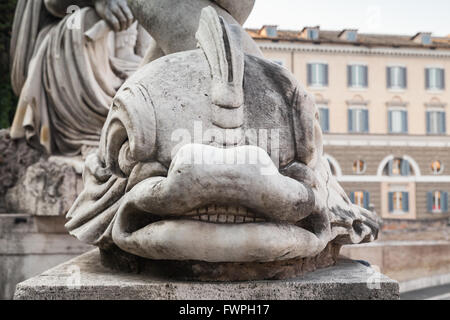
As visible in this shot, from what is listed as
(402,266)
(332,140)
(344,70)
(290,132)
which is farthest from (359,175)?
(290,132)

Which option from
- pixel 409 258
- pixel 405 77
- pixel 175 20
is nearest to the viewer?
pixel 175 20


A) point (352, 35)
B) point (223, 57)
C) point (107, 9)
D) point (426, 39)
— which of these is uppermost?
point (426, 39)

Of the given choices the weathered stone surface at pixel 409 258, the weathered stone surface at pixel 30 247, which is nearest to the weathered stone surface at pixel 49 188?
the weathered stone surface at pixel 30 247

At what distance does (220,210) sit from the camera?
1861mm

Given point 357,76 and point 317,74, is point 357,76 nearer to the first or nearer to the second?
point 357,76

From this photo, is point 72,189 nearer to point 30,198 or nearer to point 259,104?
point 30,198

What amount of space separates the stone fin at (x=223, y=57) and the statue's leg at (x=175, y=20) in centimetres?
29

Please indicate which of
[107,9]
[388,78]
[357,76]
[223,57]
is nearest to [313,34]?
[357,76]

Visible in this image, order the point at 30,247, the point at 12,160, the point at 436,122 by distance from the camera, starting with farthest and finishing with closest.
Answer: the point at 436,122 < the point at 12,160 < the point at 30,247

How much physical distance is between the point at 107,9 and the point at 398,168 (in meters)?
26.1

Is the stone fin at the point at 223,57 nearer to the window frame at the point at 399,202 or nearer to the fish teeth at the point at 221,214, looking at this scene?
the fish teeth at the point at 221,214

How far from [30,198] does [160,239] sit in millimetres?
2771

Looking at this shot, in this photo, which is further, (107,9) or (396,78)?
(396,78)

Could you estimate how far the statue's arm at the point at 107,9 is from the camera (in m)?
4.56
